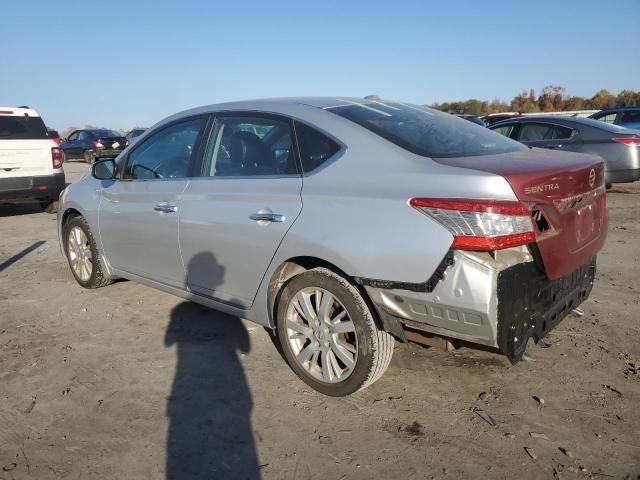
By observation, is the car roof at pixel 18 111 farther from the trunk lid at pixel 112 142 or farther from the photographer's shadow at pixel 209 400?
the trunk lid at pixel 112 142

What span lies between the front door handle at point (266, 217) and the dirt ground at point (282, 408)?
3.23 feet

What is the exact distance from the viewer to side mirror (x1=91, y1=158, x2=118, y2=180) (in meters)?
4.26

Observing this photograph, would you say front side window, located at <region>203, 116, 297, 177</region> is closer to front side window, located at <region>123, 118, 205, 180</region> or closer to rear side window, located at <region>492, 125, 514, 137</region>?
front side window, located at <region>123, 118, 205, 180</region>

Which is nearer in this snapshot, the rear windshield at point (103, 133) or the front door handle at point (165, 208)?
the front door handle at point (165, 208)

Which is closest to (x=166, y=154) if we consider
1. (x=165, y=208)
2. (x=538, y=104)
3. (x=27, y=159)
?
(x=165, y=208)

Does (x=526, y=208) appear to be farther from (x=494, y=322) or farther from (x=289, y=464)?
(x=289, y=464)

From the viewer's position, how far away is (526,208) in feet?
7.28

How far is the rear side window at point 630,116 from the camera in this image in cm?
1343

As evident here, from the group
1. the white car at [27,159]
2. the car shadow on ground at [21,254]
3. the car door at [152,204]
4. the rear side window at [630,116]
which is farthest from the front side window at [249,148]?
the rear side window at [630,116]

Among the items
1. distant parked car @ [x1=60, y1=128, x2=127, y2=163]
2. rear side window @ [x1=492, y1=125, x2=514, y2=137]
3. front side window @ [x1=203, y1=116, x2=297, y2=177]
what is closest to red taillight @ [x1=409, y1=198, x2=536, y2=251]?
front side window @ [x1=203, y1=116, x2=297, y2=177]

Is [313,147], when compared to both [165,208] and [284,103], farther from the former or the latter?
[165,208]

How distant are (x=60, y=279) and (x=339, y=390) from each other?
379 centimetres

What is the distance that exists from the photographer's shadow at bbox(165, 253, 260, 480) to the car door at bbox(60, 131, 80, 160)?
67.1 ft

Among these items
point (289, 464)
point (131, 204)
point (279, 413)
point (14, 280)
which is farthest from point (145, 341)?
point (14, 280)
